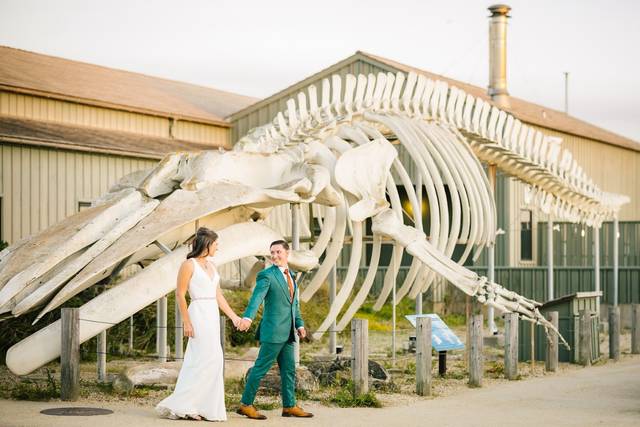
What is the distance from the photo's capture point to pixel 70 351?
9.13 meters

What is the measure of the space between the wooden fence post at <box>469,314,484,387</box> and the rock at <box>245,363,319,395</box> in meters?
2.15

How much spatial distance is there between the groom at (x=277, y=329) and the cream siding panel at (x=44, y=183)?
1162 centimetres

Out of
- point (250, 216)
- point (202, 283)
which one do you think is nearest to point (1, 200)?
point (250, 216)

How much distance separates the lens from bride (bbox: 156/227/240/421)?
864 cm

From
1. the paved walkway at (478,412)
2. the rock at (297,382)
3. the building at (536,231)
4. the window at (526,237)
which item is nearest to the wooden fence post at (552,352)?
the paved walkway at (478,412)

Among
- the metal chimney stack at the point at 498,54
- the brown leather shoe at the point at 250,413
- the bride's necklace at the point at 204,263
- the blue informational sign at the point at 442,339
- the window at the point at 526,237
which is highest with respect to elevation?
the metal chimney stack at the point at 498,54

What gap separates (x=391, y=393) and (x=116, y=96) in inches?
603

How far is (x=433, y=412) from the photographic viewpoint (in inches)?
389

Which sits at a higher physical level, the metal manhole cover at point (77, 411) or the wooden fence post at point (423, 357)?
the wooden fence post at point (423, 357)

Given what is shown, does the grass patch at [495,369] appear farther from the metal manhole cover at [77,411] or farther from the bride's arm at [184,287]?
the metal manhole cover at [77,411]

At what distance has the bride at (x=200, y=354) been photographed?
28.3 ft

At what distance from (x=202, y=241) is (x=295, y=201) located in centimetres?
227

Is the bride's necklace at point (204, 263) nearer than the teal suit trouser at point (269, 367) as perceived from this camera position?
Yes

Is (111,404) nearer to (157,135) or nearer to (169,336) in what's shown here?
(169,336)
